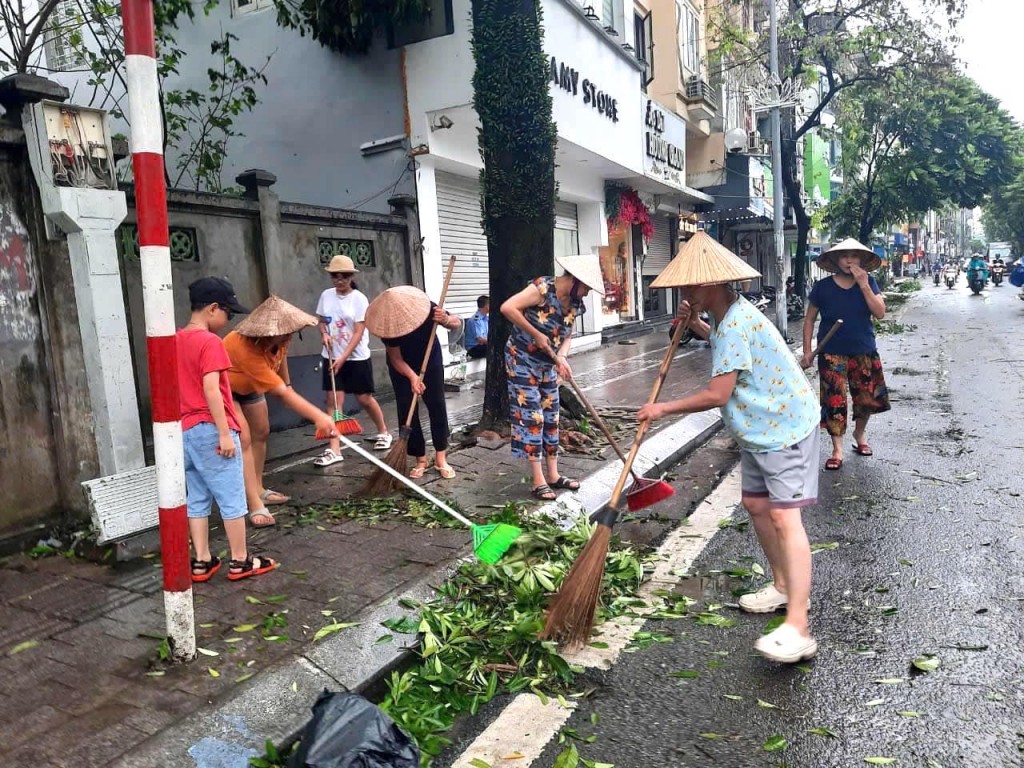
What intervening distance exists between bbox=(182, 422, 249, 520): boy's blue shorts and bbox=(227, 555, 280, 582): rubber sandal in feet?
0.90

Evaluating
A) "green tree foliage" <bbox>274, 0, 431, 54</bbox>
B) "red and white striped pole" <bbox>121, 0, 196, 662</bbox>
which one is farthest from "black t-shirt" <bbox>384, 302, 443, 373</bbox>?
"green tree foliage" <bbox>274, 0, 431, 54</bbox>

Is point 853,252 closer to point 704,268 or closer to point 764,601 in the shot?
A: point 704,268

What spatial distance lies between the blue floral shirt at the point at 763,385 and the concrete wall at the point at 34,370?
391 cm

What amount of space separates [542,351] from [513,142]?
2.63 m

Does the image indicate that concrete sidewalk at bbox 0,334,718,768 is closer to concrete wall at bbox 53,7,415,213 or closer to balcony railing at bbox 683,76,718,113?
concrete wall at bbox 53,7,415,213

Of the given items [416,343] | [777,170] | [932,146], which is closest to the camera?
[416,343]

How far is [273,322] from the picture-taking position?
4559 millimetres

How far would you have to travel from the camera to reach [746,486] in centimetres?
344

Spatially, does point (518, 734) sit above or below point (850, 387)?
below

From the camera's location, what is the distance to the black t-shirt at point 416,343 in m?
5.80

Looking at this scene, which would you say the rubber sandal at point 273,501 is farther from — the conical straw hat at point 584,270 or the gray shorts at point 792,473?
A: the gray shorts at point 792,473

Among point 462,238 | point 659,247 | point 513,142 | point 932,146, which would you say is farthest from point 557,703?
point 932,146

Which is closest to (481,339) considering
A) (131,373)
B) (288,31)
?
(288,31)

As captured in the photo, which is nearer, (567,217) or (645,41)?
(567,217)
